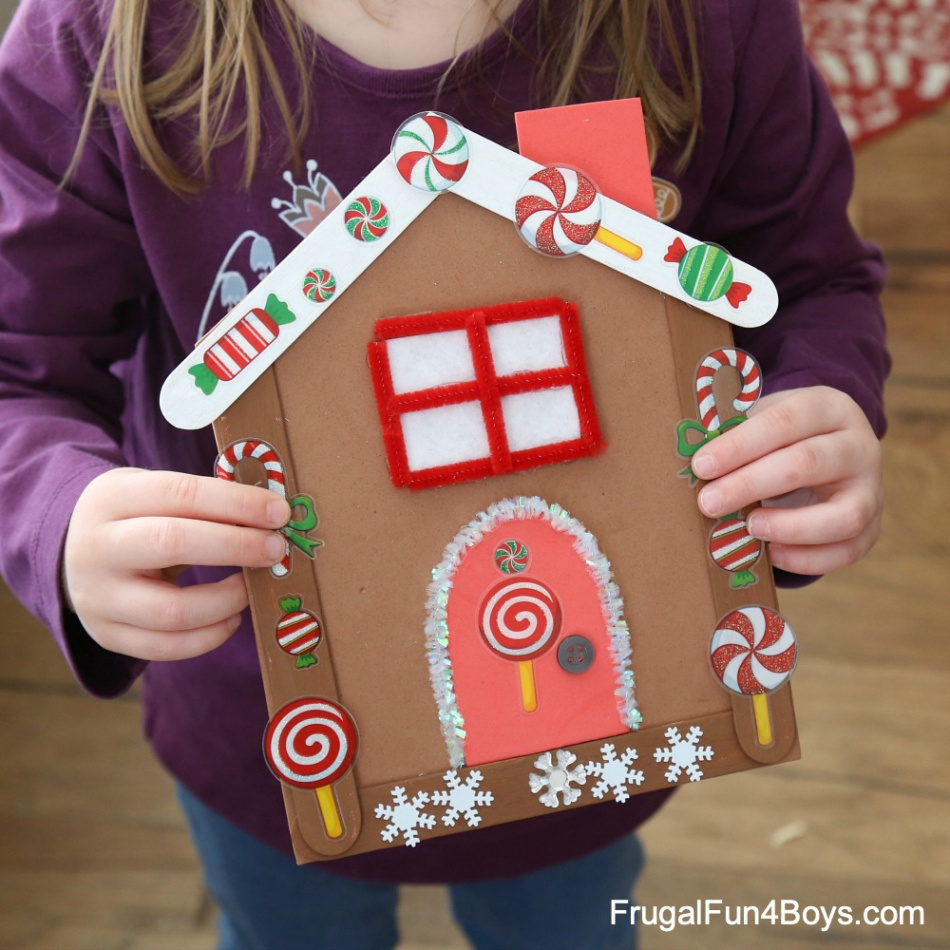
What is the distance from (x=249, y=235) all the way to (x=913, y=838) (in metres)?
0.92

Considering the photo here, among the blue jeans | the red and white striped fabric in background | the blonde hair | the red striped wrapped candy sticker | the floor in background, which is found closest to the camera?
the red striped wrapped candy sticker

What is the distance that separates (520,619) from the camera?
1.61 ft

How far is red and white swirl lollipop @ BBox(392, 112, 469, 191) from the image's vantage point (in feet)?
1.47

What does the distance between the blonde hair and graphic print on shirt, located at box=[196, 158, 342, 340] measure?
0.06 feet

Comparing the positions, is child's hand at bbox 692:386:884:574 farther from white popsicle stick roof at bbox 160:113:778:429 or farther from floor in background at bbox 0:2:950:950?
floor in background at bbox 0:2:950:950

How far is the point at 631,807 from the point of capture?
743 millimetres

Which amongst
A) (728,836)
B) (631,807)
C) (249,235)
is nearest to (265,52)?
(249,235)

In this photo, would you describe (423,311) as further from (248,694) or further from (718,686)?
(248,694)

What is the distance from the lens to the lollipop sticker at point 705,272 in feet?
1.54

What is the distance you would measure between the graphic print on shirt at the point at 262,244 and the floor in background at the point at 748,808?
0.72 m

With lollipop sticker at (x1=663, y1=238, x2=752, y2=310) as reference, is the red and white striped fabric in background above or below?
above

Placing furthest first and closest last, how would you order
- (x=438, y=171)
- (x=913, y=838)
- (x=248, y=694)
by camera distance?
1. (x=913, y=838)
2. (x=248, y=694)
3. (x=438, y=171)

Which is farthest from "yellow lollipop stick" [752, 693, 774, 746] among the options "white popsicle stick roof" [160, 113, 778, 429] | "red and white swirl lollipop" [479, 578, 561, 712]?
"white popsicle stick roof" [160, 113, 778, 429]

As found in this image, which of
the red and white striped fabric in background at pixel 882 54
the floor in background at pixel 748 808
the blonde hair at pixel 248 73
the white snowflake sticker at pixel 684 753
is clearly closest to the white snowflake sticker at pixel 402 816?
the white snowflake sticker at pixel 684 753
